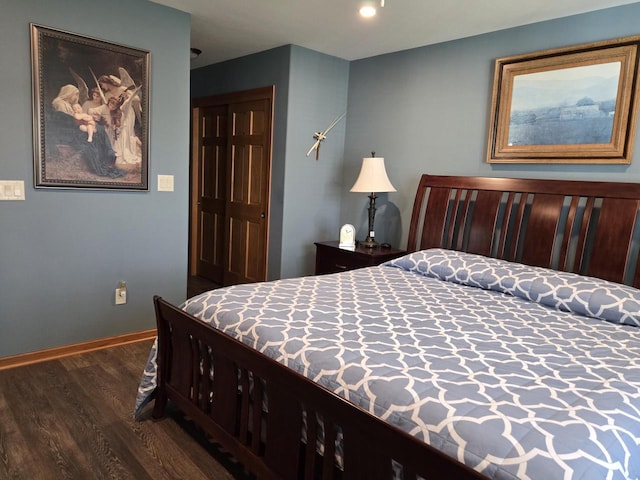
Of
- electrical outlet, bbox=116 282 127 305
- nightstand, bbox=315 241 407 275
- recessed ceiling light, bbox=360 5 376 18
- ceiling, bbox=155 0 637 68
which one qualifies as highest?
ceiling, bbox=155 0 637 68

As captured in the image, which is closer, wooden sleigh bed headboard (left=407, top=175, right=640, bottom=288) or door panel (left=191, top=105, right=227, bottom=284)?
wooden sleigh bed headboard (left=407, top=175, right=640, bottom=288)

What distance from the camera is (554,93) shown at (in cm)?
285

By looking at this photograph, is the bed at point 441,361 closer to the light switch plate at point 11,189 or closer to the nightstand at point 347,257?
the nightstand at point 347,257

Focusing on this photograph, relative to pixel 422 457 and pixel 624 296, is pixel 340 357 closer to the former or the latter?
pixel 422 457

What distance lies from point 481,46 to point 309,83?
1.42 meters

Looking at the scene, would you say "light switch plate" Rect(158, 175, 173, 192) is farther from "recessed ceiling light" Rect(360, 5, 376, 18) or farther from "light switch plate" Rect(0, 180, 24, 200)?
"recessed ceiling light" Rect(360, 5, 376, 18)

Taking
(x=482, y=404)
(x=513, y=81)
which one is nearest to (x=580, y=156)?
(x=513, y=81)

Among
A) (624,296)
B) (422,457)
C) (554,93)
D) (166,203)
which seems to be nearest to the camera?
(422,457)

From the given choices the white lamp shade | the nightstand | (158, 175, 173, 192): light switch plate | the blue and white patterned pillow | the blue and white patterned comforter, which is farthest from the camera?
the white lamp shade

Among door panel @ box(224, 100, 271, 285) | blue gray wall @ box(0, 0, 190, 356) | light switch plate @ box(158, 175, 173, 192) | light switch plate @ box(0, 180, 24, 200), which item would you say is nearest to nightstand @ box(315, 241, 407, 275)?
door panel @ box(224, 100, 271, 285)

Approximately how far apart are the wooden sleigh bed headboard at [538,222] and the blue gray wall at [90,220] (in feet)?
6.35

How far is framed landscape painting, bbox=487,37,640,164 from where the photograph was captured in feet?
8.38

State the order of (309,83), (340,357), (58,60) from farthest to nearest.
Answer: (309,83)
(58,60)
(340,357)

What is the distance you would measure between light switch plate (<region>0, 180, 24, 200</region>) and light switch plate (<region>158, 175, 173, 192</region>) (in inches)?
33.0
